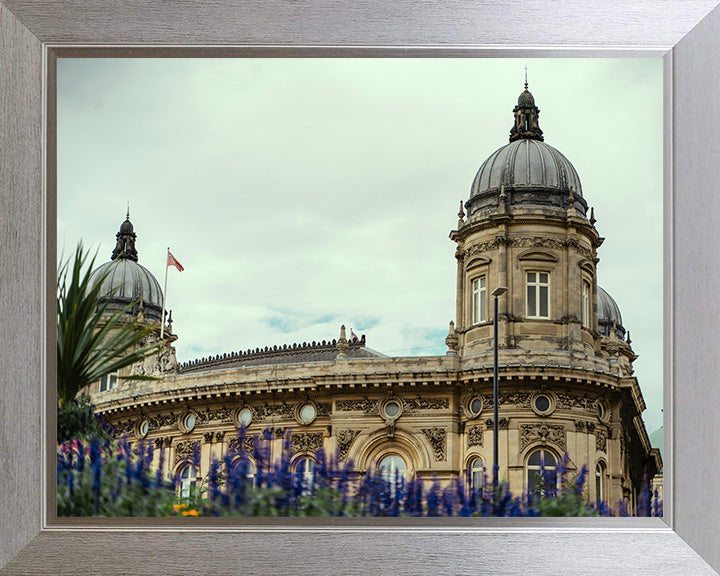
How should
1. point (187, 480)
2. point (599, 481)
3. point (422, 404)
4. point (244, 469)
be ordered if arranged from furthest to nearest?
point (422, 404) → point (599, 481) → point (244, 469) → point (187, 480)

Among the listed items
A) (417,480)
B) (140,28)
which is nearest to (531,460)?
(417,480)

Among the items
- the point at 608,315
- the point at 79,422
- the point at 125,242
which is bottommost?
the point at 79,422

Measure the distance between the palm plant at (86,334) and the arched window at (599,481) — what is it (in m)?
2.93

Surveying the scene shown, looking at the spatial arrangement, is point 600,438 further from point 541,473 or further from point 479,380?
point 541,473

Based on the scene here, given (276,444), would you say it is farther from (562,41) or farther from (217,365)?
(562,41)

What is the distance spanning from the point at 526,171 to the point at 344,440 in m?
2.43

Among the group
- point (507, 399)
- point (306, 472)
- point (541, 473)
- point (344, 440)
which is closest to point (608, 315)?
point (541, 473)

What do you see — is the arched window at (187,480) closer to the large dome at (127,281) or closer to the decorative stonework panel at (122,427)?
the decorative stonework panel at (122,427)

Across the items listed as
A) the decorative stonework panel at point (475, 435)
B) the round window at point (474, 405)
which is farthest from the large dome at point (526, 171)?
the round window at point (474, 405)

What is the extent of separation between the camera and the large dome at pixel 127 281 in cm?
609

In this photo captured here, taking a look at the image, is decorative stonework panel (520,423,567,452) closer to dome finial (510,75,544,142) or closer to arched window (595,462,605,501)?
arched window (595,462,605,501)

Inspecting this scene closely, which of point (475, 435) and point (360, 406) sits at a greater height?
point (360, 406)

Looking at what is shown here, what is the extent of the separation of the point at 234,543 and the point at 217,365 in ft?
7.36

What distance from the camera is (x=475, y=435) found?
9641mm
